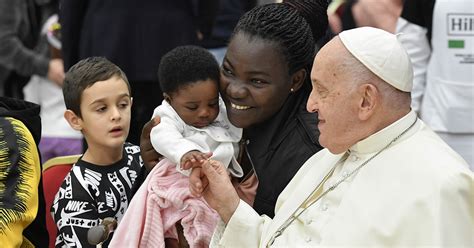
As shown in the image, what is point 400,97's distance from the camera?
3.27 metres

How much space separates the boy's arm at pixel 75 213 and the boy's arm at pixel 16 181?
0.34 ft

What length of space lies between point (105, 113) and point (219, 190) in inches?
25.9

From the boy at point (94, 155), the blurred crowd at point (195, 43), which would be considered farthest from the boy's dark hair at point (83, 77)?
the blurred crowd at point (195, 43)

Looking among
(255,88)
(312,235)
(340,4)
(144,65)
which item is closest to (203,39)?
(144,65)

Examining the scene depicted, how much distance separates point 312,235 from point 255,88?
61cm

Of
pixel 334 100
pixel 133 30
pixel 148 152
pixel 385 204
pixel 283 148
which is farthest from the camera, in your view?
pixel 133 30

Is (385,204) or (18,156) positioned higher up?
(385,204)

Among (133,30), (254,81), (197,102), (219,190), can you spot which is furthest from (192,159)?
(133,30)

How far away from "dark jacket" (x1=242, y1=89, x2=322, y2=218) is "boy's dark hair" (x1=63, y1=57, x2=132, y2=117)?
668 mm

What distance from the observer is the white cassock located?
122 inches

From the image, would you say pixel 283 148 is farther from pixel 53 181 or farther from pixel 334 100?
pixel 53 181

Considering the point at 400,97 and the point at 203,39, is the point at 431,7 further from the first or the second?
the point at 400,97

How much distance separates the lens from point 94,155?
396 centimetres

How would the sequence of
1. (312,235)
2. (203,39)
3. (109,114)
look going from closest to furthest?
(312,235), (109,114), (203,39)
